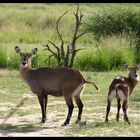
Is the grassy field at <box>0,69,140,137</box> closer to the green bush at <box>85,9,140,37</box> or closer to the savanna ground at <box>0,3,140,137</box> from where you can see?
the savanna ground at <box>0,3,140,137</box>

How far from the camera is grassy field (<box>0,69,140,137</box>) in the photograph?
9.98 metres

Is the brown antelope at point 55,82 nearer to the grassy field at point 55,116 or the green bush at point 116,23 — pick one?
the grassy field at point 55,116

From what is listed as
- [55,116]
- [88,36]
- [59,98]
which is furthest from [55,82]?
[88,36]

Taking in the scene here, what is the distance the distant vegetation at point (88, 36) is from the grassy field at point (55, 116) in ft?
13.5

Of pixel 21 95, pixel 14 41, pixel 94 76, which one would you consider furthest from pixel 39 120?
pixel 14 41

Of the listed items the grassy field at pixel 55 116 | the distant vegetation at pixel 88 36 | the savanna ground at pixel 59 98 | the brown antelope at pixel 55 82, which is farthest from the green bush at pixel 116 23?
the brown antelope at pixel 55 82

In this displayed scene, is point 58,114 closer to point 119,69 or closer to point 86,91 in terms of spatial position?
point 86,91

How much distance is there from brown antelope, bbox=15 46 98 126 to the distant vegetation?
337 inches

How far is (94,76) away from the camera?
1836cm

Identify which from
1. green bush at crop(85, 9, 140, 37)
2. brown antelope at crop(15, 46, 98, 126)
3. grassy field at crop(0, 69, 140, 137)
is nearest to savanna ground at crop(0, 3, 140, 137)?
grassy field at crop(0, 69, 140, 137)

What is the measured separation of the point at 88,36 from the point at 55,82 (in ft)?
55.4

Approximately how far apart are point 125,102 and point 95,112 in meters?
1.54

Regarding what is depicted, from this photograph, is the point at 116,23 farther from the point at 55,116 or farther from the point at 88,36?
the point at 55,116

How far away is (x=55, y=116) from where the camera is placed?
11781 millimetres
